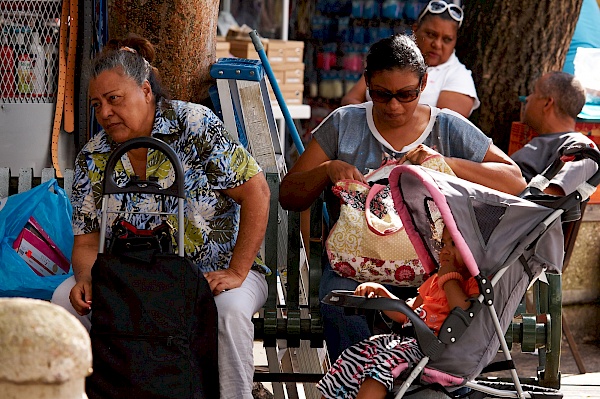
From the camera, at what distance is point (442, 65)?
18.6ft

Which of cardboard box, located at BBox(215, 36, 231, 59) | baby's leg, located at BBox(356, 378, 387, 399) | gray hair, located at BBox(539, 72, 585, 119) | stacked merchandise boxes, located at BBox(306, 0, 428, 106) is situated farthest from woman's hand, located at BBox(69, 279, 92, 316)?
stacked merchandise boxes, located at BBox(306, 0, 428, 106)

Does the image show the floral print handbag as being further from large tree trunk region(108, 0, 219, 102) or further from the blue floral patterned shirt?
large tree trunk region(108, 0, 219, 102)

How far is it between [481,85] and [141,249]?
346 cm

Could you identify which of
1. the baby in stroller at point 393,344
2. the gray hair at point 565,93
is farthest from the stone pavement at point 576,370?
the baby in stroller at point 393,344

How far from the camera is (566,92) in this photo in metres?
5.48

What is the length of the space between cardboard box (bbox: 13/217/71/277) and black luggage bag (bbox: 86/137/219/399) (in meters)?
0.88

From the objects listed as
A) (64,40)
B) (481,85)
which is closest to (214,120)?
(64,40)

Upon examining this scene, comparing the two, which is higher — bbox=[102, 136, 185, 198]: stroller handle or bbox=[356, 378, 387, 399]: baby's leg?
bbox=[102, 136, 185, 198]: stroller handle

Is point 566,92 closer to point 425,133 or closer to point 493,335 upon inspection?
point 425,133

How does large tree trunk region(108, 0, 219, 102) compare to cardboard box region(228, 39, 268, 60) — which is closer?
large tree trunk region(108, 0, 219, 102)

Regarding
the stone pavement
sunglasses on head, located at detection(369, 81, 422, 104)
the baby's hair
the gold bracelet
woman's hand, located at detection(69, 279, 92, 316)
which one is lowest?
the stone pavement

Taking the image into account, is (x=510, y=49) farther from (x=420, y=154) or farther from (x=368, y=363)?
(x=368, y=363)

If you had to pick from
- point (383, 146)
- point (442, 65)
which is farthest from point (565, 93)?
point (383, 146)

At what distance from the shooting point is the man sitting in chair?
17.3 ft
